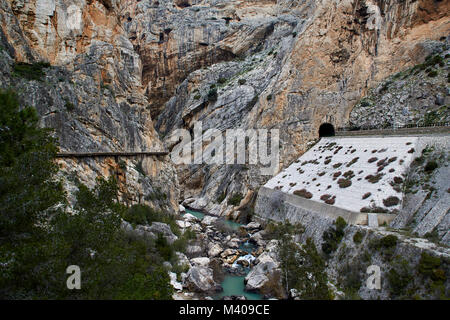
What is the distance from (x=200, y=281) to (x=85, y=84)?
770 inches

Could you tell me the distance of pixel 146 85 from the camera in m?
71.4

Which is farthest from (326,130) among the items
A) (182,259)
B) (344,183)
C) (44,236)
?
(44,236)

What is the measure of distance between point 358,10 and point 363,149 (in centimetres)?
2489

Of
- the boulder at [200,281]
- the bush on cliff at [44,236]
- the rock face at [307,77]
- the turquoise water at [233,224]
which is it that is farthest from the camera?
the rock face at [307,77]

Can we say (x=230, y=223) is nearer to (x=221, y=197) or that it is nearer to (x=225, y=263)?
(x=221, y=197)

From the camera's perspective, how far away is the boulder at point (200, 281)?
18369 mm

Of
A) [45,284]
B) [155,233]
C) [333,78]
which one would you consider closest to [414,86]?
[333,78]

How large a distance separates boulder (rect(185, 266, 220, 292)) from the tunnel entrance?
101ft

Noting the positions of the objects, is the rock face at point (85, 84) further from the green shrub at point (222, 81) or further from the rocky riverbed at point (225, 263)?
the green shrub at point (222, 81)

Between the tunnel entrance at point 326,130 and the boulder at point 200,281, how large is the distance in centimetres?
3070

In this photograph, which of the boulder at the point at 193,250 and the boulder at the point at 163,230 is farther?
the boulder at the point at 193,250

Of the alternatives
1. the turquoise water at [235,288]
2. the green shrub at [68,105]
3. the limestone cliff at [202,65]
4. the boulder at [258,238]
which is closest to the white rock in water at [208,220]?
the limestone cliff at [202,65]

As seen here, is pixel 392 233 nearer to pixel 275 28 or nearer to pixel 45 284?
pixel 45 284
